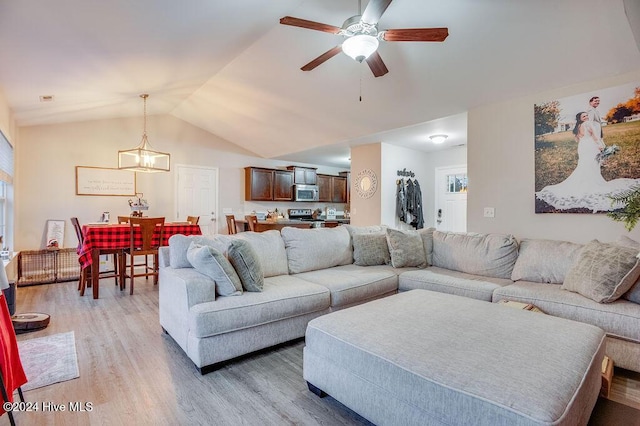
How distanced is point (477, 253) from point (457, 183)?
3541 millimetres

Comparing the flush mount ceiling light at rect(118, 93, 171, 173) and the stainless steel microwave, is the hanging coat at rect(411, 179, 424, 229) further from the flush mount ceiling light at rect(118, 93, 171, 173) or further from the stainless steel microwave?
the flush mount ceiling light at rect(118, 93, 171, 173)

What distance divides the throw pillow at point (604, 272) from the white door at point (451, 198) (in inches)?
155

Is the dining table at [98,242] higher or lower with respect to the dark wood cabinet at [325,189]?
lower

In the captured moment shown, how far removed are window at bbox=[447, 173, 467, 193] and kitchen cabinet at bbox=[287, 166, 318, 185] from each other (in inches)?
129

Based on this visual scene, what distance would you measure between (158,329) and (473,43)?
402cm

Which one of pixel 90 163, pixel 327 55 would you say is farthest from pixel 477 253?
pixel 90 163

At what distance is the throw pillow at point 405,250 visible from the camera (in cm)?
357

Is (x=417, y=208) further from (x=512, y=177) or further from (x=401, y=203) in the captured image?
(x=512, y=177)

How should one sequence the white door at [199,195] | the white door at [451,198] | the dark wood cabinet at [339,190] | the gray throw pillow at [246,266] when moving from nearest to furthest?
the gray throw pillow at [246,266]
the white door at [451,198]
the white door at [199,195]
the dark wood cabinet at [339,190]

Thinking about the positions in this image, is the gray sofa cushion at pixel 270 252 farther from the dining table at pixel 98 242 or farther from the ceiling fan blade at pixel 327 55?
the dining table at pixel 98 242

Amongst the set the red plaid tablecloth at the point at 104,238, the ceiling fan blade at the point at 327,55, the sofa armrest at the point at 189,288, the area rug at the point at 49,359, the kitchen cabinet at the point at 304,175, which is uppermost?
the ceiling fan blade at the point at 327,55

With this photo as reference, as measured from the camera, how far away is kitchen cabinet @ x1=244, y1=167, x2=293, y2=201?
7449 millimetres

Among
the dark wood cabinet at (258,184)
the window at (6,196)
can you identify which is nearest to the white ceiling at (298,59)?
the window at (6,196)

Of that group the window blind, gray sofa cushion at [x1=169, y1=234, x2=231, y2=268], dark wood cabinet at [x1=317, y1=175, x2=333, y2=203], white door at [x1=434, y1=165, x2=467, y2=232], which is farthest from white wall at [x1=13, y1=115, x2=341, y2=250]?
white door at [x1=434, y1=165, x2=467, y2=232]
